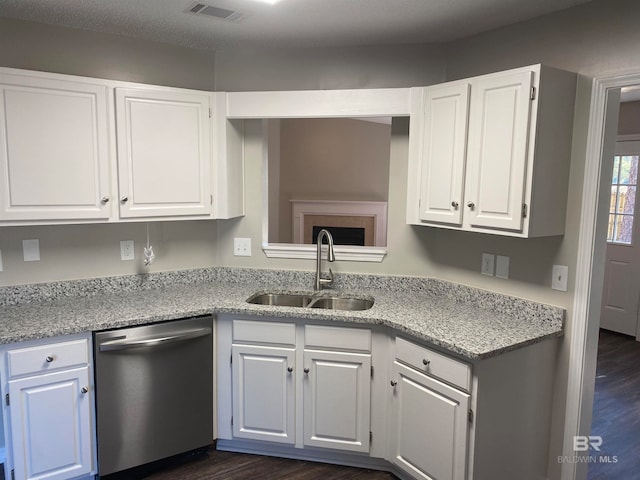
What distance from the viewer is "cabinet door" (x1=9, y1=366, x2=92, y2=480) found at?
2082 mm

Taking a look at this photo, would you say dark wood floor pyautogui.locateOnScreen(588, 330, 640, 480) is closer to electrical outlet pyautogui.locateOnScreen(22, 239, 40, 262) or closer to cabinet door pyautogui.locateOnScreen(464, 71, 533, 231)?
cabinet door pyautogui.locateOnScreen(464, 71, 533, 231)

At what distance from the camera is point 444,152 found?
A: 7.84 ft

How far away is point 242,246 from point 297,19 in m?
1.40

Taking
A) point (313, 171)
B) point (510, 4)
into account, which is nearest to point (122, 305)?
point (510, 4)

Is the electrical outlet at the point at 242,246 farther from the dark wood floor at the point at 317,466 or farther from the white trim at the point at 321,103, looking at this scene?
the dark wood floor at the point at 317,466

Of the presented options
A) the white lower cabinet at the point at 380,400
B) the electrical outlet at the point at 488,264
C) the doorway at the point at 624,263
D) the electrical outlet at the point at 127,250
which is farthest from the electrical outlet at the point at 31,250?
the doorway at the point at 624,263

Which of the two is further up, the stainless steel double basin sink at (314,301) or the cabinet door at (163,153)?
the cabinet door at (163,153)

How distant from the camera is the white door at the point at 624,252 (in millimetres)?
4633

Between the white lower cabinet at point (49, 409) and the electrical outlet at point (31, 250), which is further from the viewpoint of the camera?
the electrical outlet at point (31, 250)

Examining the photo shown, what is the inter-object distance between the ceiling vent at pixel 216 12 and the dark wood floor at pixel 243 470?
7.48ft

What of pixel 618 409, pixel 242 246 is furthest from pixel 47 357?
pixel 618 409

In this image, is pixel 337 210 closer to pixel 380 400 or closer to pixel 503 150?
pixel 380 400

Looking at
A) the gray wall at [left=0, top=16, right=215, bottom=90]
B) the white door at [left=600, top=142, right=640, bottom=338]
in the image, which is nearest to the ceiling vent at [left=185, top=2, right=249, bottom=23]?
the gray wall at [left=0, top=16, right=215, bottom=90]

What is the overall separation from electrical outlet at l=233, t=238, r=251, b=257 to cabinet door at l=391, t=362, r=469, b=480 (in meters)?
1.25
